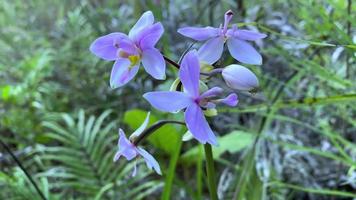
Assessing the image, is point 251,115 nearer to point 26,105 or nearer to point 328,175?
point 328,175

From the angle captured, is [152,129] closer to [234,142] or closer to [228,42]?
[228,42]

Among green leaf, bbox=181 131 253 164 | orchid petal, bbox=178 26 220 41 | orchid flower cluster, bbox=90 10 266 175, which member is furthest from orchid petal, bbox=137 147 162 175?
green leaf, bbox=181 131 253 164

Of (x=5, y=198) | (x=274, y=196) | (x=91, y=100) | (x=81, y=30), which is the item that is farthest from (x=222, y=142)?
(x=81, y=30)

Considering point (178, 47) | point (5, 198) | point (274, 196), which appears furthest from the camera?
point (178, 47)

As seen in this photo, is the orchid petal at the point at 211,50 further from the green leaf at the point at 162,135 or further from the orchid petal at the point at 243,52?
the green leaf at the point at 162,135

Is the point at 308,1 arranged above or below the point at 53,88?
above

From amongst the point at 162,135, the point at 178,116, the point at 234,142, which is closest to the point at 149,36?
the point at 178,116

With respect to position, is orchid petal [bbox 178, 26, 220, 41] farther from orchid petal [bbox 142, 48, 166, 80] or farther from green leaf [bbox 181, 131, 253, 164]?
green leaf [bbox 181, 131, 253, 164]
